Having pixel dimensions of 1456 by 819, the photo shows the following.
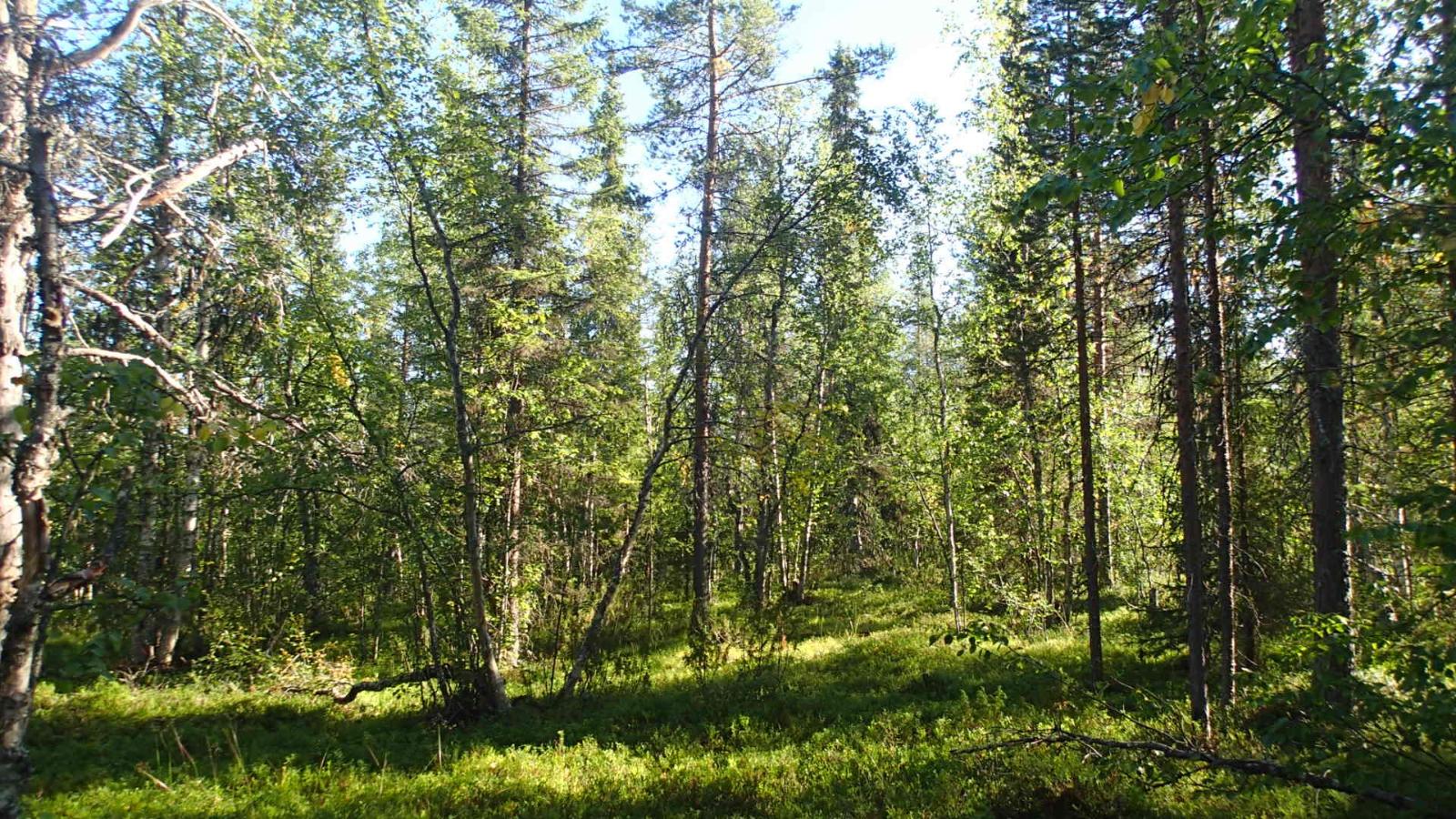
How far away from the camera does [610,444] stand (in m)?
16.0

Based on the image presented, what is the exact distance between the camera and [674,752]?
886 cm

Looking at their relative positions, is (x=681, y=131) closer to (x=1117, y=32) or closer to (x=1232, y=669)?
(x=1117, y=32)

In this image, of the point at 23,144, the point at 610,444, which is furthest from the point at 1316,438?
the point at 610,444

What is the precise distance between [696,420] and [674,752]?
5233 mm

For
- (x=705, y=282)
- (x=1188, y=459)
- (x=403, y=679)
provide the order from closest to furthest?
(x=1188, y=459)
(x=403, y=679)
(x=705, y=282)

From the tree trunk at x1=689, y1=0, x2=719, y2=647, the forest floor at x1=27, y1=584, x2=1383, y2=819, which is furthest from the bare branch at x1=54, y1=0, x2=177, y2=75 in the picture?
the tree trunk at x1=689, y1=0, x2=719, y2=647

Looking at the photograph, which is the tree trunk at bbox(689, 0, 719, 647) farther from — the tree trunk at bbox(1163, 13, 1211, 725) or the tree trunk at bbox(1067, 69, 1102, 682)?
the tree trunk at bbox(1163, 13, 1211, 725)

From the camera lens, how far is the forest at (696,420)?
→ 3.44 m

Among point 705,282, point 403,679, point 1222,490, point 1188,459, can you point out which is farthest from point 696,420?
point 1222,490

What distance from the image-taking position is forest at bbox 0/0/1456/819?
3443 mm

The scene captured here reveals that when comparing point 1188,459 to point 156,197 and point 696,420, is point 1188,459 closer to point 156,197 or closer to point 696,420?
point 696,420

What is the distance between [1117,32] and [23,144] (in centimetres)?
1207

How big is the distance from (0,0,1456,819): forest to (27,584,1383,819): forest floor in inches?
3.2

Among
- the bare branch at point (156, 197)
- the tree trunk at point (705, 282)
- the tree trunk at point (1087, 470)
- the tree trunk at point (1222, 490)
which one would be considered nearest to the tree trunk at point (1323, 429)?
the tree trunk at point (1222, 490)
